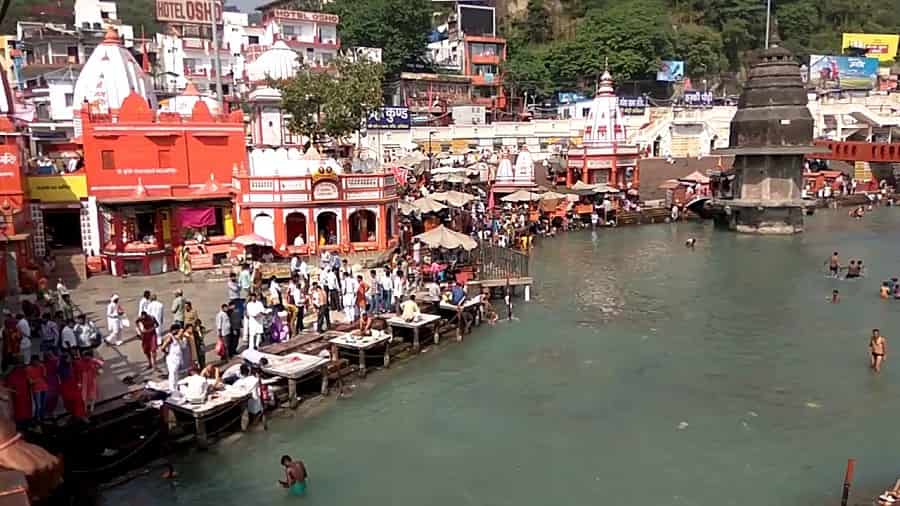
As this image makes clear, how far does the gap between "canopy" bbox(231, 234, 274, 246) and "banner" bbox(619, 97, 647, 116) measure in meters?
45.5

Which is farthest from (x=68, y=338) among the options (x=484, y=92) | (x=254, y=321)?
(x=484, y=92)

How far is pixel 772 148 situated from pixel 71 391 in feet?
119

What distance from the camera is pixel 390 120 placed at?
58125 mm

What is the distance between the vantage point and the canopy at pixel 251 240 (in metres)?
25.4

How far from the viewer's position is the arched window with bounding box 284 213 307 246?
2722cm

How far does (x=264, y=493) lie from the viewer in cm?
1227

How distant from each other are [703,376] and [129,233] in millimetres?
19057

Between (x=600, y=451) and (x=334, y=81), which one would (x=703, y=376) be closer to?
(x=600, y=451)

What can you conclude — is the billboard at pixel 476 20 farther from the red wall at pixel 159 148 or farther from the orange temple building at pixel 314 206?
the orange temple building at pixel 314 206

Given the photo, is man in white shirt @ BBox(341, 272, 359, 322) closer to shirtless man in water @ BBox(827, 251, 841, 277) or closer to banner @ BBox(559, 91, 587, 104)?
shirtless man in water @ BBox(827, 251, 841, 277)

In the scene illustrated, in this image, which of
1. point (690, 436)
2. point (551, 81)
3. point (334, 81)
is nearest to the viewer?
point (690, 436)

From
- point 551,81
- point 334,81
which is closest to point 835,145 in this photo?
point 551,81

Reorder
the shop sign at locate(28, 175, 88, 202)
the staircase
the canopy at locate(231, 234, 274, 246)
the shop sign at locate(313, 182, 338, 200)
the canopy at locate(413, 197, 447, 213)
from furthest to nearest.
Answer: the canopy at locate(413, 197, 447, 213), the shop sign at locate(313, 182, 338, 200), the shop sign at locate(28, 175, 88, 202), the canopy at locate(231, 234, 274, 246), the staircase

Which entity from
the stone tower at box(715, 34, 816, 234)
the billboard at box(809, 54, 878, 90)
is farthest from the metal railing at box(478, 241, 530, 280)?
the billboard at box(809, 54, 878, 90)
